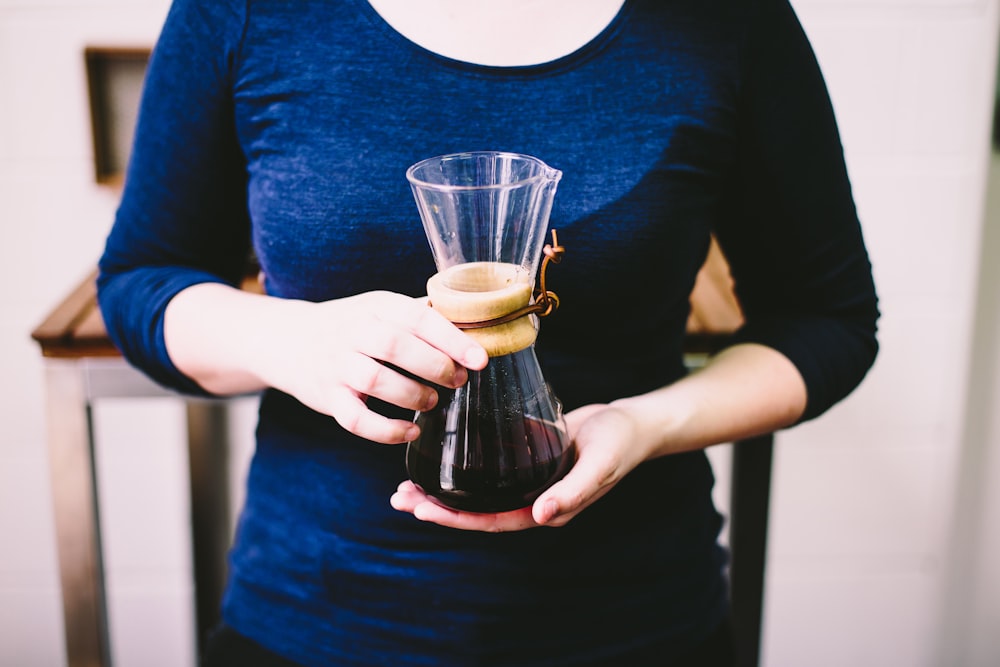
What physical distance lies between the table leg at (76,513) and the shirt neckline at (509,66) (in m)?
0.66

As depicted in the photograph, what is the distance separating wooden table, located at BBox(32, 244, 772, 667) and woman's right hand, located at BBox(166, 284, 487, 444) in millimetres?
434

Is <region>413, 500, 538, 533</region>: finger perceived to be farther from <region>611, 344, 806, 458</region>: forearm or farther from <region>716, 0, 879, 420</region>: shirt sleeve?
<region>716, 0, 879, 420</region>: shirt sleeve

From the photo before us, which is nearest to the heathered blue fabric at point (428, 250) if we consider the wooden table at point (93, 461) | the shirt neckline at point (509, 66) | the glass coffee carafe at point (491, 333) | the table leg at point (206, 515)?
the shirt neckline at point (509, 66)

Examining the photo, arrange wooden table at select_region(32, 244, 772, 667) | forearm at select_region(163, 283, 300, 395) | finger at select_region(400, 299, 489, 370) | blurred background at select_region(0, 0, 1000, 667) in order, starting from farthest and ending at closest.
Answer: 1. blurred background at select_region(0, 0, 1000, 667)
2. wooden table at select_region(32, 244, 772, 667)
3. forearm at select_region(163, 283, 300, 395)
4. finger at select_region(400, 299, 489, 370)

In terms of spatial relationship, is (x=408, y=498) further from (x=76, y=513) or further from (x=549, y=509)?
(x=76, y=513)

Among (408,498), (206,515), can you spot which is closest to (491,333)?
(408,498)

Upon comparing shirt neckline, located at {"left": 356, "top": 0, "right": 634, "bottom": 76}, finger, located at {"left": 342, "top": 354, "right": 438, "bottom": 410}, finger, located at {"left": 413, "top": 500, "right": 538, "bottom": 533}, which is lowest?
finger, located at {"left": 413, "top": 500, "right": 538, "bottom": 533}

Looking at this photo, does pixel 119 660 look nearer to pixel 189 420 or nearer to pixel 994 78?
pixel 189 420

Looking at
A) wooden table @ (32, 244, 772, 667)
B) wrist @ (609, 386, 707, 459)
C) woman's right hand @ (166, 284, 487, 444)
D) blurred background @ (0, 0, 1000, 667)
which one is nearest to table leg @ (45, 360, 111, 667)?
wooden table @ (32, 244, 772, 667)

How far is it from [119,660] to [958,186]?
1815 millimetres

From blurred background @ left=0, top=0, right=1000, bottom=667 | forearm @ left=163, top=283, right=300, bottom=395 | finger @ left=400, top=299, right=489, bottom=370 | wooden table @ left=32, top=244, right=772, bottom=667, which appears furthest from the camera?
blurred background @ left=0, top=0, right=1000, bottom=667

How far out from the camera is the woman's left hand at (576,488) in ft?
1.79

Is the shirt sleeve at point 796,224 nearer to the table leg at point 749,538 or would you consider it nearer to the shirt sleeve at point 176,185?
the table leg at point 749,538

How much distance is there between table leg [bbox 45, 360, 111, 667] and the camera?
1092 mm
